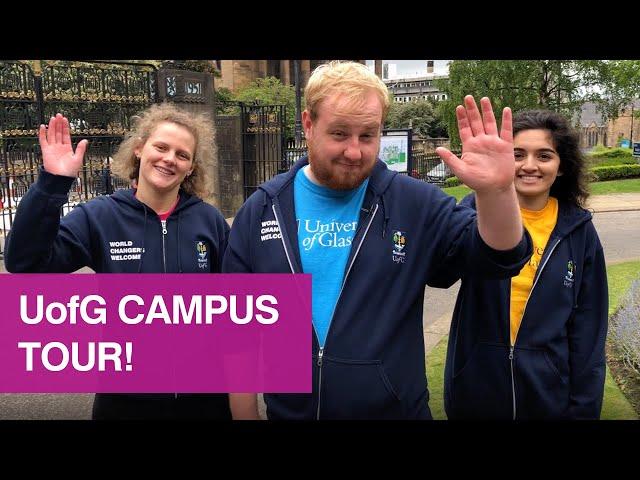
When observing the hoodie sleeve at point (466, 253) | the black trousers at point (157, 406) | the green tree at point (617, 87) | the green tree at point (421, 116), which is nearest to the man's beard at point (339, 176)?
the hoodie sleeve at point (466, 253)

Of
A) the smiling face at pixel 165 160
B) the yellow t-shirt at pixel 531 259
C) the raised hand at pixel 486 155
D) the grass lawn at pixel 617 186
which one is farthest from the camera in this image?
the grass lawn at pixel 617 186

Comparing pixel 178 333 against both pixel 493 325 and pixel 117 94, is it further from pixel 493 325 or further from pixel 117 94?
pixel 117 94

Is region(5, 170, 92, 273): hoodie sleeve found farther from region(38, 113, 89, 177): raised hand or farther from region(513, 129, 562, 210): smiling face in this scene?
region(513, 129, 562, 210): smiling face

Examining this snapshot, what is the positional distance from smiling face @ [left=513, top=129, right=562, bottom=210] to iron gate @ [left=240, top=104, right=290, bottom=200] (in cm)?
1195

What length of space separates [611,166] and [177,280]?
27040 mm

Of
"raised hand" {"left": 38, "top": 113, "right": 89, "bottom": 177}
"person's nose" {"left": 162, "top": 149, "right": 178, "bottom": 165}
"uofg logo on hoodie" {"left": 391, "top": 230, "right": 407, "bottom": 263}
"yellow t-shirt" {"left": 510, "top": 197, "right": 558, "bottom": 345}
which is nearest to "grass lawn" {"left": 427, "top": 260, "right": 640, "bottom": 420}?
"yellow t-shirt" {"left": 510, "top": 197, "right": 558, "bottom": 345}

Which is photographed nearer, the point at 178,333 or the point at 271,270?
the point at 271,270

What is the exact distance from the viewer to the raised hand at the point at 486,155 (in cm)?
183

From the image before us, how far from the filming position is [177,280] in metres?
2.65

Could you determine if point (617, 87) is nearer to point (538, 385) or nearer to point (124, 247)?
point (538, 385)

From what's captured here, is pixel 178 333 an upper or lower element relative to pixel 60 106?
lower

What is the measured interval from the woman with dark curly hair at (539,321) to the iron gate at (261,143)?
39.4 feet

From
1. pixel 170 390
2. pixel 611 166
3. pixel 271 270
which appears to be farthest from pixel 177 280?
pixel 611 166

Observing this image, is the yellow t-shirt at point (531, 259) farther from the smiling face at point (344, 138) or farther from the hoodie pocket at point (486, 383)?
the smiling face at point (344, 138)
